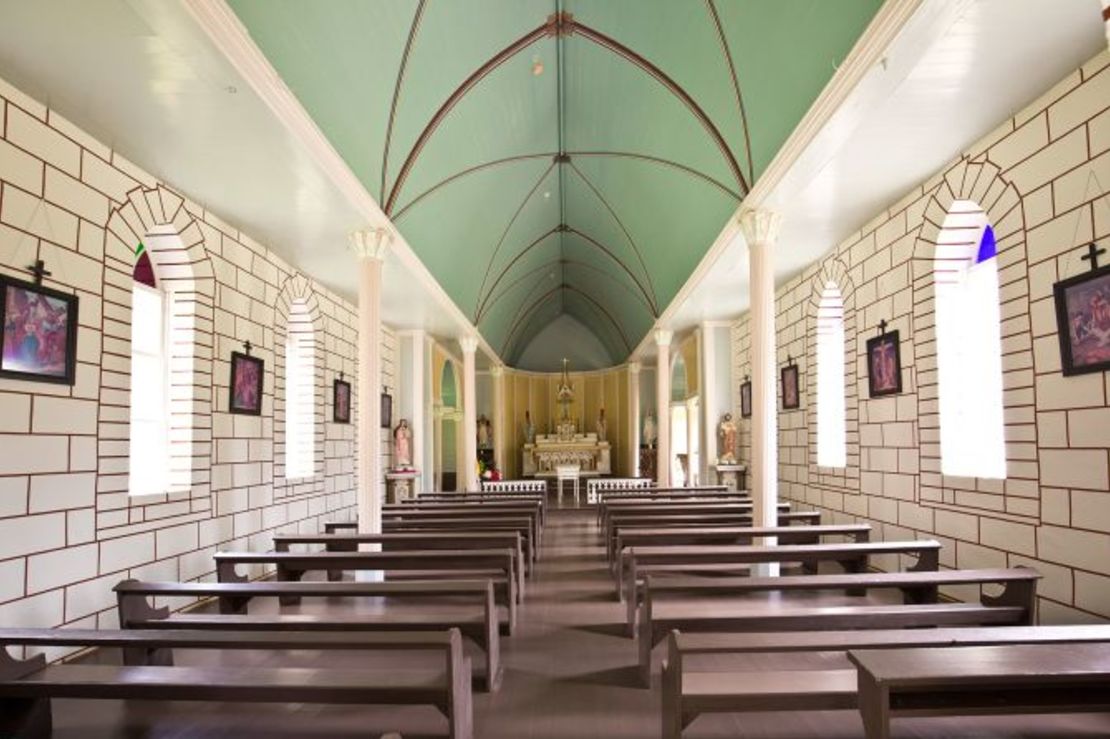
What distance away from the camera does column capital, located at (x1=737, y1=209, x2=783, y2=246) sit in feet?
26.8

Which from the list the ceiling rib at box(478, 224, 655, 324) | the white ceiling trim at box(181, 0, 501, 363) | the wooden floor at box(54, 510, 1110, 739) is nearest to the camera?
the wooden floor at box(54, 510, 1110, 739)

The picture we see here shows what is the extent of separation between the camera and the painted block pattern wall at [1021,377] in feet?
17.3

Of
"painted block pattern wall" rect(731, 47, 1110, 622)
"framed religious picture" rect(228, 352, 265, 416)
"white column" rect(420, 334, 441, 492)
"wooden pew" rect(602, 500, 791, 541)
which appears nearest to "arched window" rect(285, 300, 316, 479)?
"framed religious picture" rect(228, 352, 265, 416)

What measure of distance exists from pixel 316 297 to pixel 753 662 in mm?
8900

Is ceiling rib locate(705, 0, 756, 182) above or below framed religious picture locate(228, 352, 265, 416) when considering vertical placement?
above

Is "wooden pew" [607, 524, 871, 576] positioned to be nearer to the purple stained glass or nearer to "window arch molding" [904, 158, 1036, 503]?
"window arch molding" [904, 158, 1036, 503]

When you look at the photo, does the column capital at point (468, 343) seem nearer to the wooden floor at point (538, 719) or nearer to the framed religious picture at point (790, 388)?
the framed religious picture at point (790, 388)

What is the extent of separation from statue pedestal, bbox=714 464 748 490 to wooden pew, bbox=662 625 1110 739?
36.0ft

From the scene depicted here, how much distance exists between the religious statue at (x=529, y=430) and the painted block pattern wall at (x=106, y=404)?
16.6m

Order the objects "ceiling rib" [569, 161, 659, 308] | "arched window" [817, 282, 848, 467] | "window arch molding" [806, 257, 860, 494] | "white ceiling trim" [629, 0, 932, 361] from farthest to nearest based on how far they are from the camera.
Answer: "ceiling rib" [569, 161, 659, 308]
"arched window" [817, 282, 848, 467]
"window arch molding" [806, 257, 860, 494]
"white ceiling trim" [629, 0, 932, 361]

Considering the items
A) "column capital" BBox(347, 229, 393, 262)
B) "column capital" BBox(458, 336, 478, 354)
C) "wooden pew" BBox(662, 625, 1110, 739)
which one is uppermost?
"column capital" BBox(347, 229, 393, 262)

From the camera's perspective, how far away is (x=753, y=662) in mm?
4973

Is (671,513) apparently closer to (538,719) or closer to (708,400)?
(538,719)

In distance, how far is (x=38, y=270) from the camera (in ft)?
17.5
